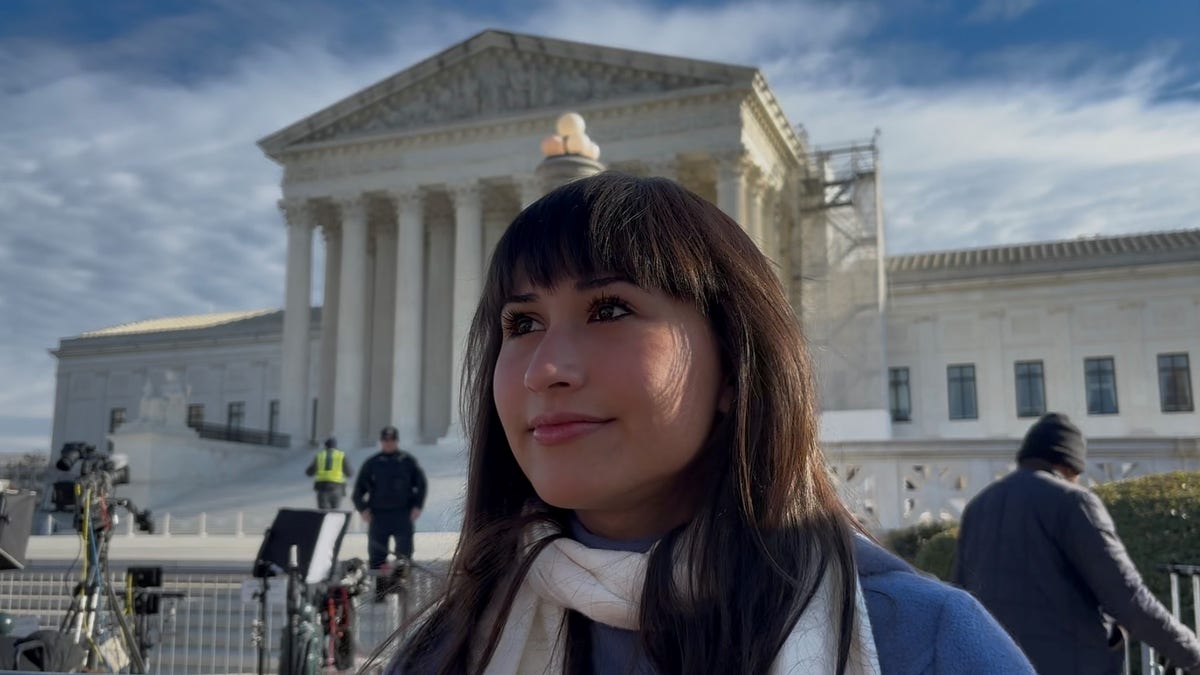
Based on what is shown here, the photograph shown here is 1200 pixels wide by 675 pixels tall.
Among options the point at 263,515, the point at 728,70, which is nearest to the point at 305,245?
the point at 263,515

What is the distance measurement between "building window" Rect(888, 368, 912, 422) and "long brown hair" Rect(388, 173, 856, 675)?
45.3 m

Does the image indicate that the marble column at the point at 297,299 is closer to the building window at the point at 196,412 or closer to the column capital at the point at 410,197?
the column capital at the point at 410,197

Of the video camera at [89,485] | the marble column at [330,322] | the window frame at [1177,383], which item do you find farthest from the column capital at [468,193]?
the window frame at [1177,383]

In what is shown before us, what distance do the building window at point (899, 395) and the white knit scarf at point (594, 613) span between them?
45392mm

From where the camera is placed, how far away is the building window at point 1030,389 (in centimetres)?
4281

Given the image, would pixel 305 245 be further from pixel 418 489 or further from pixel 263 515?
pixel 418 489

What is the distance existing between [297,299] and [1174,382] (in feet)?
118

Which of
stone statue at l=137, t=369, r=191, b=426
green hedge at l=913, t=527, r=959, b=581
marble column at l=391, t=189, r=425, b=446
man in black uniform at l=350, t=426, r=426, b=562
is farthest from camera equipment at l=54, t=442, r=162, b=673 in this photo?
marble column at l=391, t=189, r=425, b=446

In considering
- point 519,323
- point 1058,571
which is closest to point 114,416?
point 1058,571

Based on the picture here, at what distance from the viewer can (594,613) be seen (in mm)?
1464

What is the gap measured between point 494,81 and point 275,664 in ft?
99.9

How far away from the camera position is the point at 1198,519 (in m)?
7.16

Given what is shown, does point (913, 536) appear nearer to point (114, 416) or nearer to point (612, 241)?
point (612, 241)

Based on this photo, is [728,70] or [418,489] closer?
[418,489]
